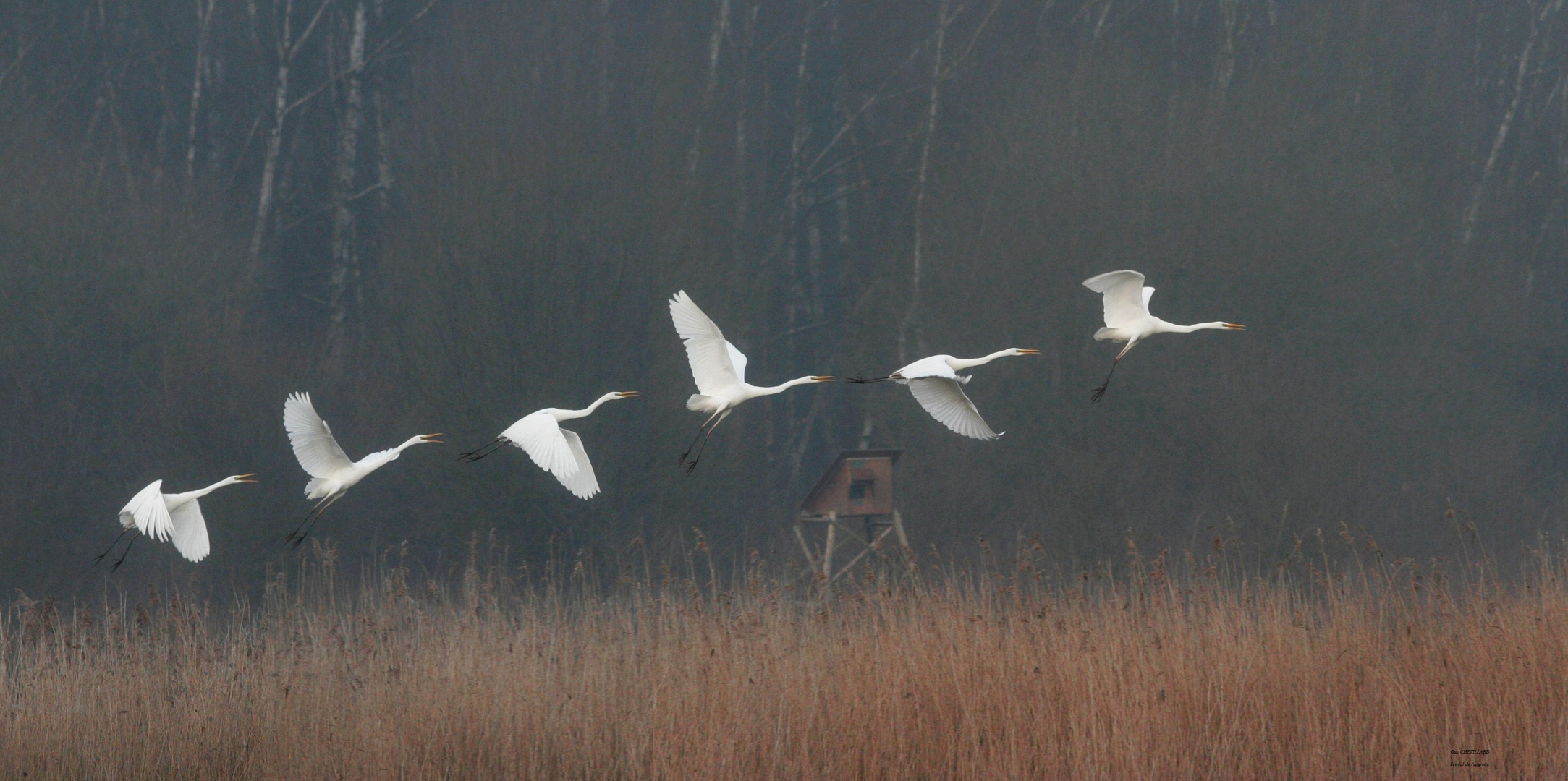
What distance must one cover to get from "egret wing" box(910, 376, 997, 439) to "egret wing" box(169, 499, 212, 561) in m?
3.03

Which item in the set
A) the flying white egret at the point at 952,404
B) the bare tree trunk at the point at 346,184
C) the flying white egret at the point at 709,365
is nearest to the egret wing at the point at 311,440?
the flying white egret at the point at 709,365

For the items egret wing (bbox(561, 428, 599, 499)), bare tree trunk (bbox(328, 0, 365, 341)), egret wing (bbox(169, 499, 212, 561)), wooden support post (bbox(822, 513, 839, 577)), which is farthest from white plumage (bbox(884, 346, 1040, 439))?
bare tree trunk (bbox(328, 0, 365, 341))

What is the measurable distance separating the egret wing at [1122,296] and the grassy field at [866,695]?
106 centimetres

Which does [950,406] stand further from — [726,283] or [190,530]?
[726,283]

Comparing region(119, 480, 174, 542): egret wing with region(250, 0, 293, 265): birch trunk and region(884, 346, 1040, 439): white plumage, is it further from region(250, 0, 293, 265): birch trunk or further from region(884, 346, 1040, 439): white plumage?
region(250, 0, 293, 265): birch trunk

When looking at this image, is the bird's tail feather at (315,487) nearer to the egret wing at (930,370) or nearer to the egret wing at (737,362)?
the egret wing at (737,362)

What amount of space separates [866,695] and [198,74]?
14150 millimetres

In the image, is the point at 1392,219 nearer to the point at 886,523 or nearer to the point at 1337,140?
the point at 1337,140

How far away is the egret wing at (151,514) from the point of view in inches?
225

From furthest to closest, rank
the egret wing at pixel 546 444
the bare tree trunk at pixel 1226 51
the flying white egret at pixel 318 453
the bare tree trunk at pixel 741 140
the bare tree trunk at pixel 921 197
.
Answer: the bare tree trunk at pixel 741 140 → the bare tree trunk at pixel 921 197 → the bare tree trunk at pixel 1226 51 → the flying white egret at pixel 318 453 → the egret wing at pixel 546 444

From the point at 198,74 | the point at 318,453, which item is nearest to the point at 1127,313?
the point at 318,453

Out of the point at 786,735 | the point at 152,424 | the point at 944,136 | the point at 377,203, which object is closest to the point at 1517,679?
the point at 786,735

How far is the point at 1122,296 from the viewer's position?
653cm

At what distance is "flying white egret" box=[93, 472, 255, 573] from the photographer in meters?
5.75
